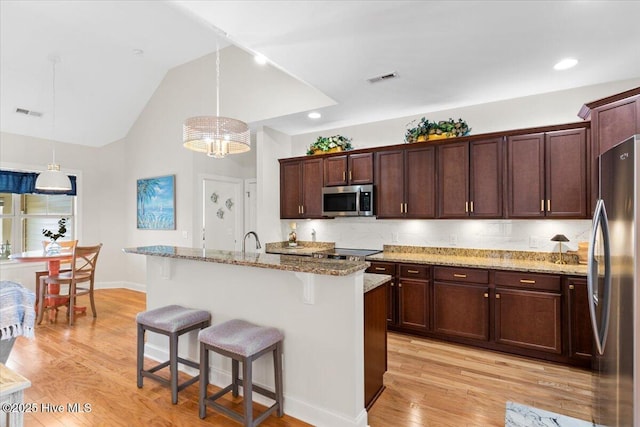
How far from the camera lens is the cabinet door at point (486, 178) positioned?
141 inches

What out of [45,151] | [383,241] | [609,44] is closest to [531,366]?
[383,241]

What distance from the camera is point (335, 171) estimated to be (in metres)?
4.69

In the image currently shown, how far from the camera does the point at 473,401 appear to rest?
244cm

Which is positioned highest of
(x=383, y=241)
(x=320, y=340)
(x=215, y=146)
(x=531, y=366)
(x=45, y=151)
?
(x=45, y=151)

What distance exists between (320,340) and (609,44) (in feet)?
10.8

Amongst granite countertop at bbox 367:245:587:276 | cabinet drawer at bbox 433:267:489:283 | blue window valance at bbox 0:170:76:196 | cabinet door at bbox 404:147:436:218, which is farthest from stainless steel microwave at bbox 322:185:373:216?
blue window valance at bbox 0:170:76:196

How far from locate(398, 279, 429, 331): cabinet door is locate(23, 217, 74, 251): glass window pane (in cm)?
591

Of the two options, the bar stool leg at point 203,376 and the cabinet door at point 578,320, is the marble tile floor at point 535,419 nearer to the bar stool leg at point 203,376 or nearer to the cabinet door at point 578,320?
the cabinet door at point 578,320

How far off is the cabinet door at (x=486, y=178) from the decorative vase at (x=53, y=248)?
5.77 metres

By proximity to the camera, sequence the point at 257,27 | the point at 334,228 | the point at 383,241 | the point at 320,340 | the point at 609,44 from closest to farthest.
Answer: the point at 320,340, the point at 257,27, the point at 609,44, the point at 383,241, the point at 334,228

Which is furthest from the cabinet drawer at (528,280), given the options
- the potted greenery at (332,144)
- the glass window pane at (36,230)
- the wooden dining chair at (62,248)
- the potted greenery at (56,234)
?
the glass window pane at (36,230)

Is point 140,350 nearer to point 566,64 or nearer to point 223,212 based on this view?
point 223,212

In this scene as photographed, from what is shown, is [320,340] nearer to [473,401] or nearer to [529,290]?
[473,401]

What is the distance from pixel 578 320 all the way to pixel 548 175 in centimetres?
145
